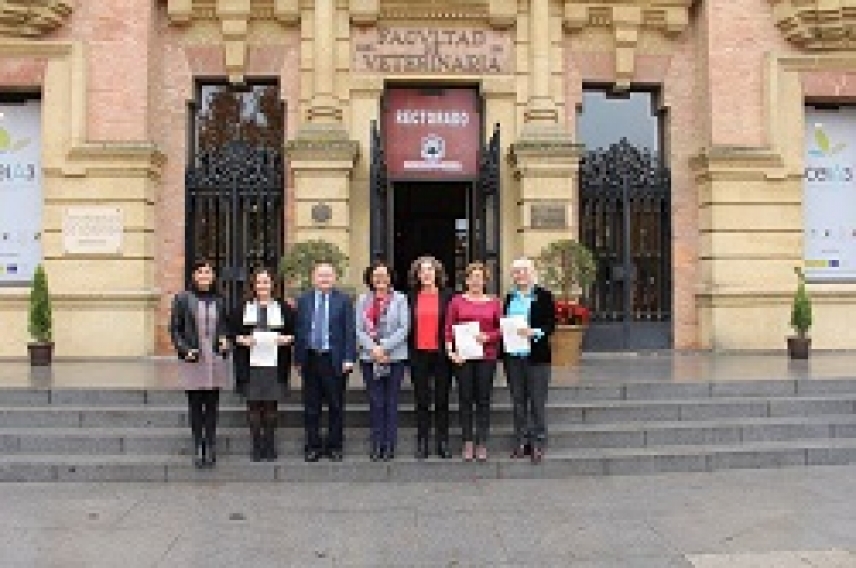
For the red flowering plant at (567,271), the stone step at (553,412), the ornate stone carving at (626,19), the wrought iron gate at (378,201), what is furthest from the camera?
the ornate stone carving at (626,19)

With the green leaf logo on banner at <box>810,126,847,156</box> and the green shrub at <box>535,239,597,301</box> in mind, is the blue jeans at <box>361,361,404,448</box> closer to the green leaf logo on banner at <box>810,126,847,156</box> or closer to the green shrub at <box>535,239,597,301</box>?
the green shrub at <box>535,239,597,301</box>

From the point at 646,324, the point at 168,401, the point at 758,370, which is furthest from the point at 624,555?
the point at 646,324

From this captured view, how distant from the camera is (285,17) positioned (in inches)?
595

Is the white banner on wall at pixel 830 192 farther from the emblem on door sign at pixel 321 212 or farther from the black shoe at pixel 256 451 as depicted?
the black shoe at pixel 256 451

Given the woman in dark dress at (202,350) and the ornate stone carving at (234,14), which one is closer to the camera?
the woman in dark dress at (202,350)

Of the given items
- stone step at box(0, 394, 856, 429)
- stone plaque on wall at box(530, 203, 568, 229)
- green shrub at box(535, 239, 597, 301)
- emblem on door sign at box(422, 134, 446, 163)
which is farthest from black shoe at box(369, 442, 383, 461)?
emblem on door sign at box(422, 134, 446, 163)

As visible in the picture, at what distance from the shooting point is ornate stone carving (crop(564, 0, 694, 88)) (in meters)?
15.4

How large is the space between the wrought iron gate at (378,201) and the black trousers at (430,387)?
513 cm

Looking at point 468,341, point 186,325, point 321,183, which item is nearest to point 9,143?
point 321,183

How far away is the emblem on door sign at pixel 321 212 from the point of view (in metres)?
14.4

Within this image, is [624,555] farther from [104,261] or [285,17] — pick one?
[285,17]

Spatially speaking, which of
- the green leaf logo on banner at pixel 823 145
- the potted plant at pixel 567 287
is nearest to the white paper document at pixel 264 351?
the potted plant at pixel 567 287

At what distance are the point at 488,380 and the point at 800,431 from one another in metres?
3.47

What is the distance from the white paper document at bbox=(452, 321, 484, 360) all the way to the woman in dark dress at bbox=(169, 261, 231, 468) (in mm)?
2157
